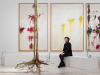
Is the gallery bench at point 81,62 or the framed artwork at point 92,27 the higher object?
the framed artwork at point 92,27

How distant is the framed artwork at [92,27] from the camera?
24.4 feet

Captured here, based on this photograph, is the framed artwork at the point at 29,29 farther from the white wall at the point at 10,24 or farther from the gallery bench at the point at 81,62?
the gallery bench at the point at 81,62

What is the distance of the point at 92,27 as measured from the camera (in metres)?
7.46

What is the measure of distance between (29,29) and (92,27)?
10.3 feet

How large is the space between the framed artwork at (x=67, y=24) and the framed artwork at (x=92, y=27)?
0.30 m

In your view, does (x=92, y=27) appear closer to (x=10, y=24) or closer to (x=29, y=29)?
(x=29, y=29)

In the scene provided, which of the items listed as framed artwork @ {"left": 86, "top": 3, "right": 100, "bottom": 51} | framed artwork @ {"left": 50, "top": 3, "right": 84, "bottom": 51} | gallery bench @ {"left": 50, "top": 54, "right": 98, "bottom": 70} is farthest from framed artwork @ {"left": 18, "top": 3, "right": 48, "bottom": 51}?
framed artwork @ {"left": 86, "top": 3, "right": 100, "bottom": 51}

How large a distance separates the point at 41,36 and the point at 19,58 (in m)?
1.66

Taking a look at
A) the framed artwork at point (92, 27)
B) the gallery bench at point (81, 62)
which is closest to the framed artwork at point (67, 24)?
the framed artwork at point (92, 27)

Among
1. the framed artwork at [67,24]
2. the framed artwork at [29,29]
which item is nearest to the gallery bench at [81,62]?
the framed artwork at [67,24]

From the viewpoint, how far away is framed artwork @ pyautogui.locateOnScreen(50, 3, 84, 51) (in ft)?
24.5

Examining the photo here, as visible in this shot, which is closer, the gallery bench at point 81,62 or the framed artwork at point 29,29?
the gallery bench at point 81,62

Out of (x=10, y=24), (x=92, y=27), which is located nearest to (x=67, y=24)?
(x=92, y=27)

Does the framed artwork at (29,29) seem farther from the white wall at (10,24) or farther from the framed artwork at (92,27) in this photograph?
the framed artwork at (92,27)
